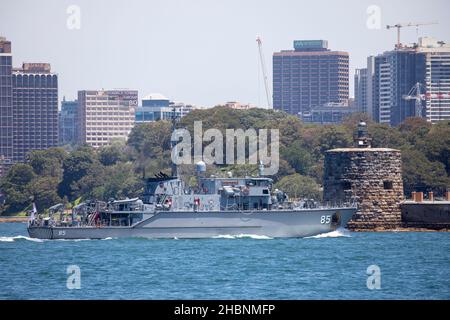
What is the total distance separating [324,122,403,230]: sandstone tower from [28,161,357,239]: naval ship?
14.4 meters

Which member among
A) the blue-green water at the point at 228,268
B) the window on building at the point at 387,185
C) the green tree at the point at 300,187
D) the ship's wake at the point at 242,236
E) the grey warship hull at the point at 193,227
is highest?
the window on building at the point at 387,185

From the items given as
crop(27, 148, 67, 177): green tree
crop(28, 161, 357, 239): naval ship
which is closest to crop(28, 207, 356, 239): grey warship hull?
crop(28, 161, 357, 239): naval ship

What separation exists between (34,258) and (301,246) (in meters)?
18.1

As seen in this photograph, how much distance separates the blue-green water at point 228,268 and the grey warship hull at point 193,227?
920 mm

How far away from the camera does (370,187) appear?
107 meters

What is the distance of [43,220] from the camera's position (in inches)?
3639

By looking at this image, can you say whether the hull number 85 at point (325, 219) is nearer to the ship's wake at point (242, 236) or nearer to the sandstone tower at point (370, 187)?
the ship's wake at point (242, 236)

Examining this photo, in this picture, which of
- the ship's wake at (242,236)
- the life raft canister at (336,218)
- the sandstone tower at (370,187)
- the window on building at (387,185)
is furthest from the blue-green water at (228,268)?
the window on building at (387,185)

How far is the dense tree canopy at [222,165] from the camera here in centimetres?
13819

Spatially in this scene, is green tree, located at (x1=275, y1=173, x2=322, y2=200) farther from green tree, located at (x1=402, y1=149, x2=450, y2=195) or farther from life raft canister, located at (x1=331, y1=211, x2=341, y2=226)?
life raft canister, located at (x1=331, y1=211, x2=341, y2=226)

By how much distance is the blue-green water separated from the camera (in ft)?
202

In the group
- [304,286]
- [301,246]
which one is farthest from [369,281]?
[301,246]

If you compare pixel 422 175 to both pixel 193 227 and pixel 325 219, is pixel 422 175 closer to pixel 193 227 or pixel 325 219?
pixel 325 219

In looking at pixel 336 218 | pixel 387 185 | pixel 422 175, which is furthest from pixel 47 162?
pixel 336 218
